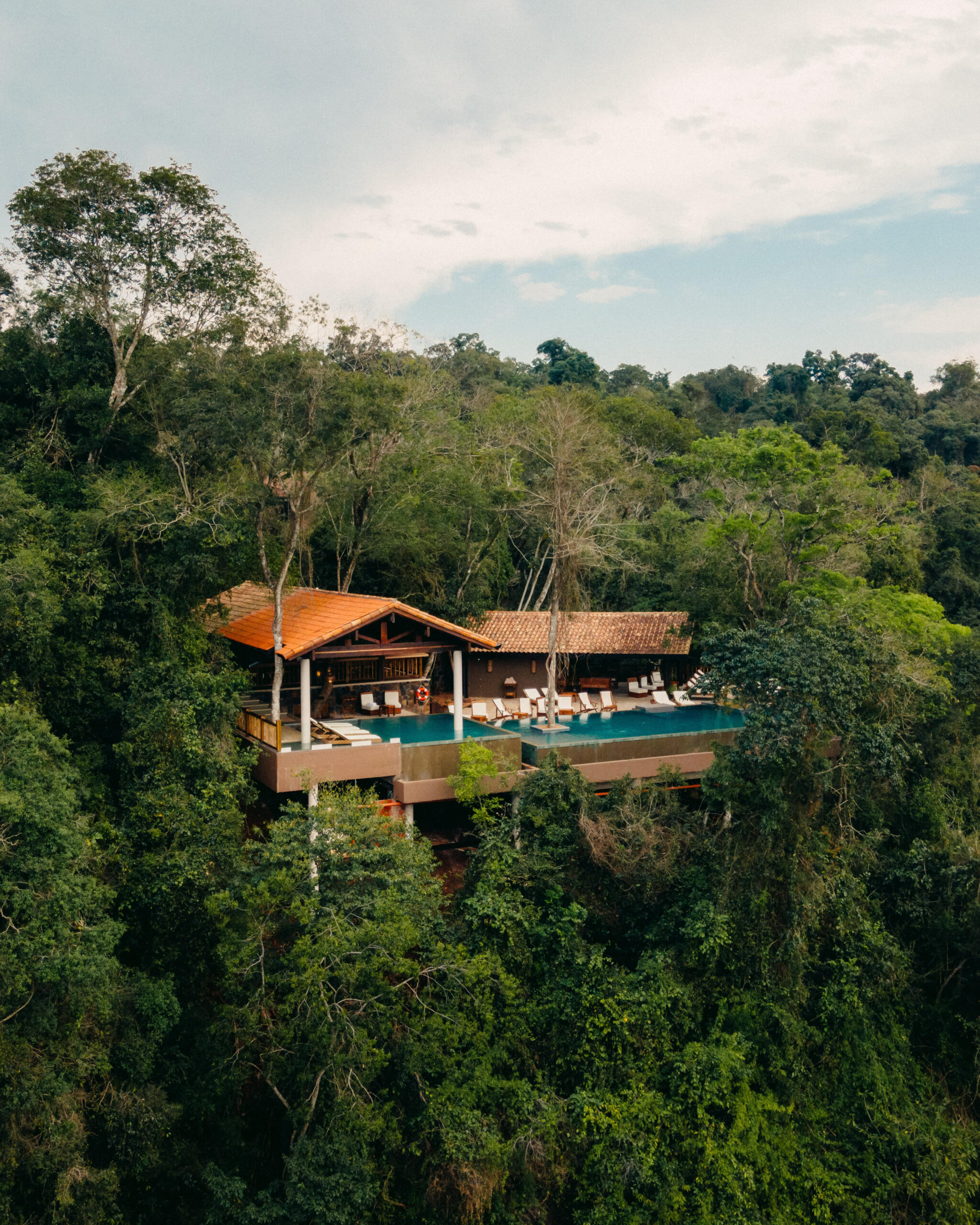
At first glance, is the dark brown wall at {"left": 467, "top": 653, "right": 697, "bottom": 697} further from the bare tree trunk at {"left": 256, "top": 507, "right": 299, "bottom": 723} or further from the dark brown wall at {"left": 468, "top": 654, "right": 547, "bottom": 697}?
the bare tree trunk at {"left": 256, "top": 507, "right": 299, "bottom": 723}

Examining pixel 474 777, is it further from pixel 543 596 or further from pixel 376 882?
pixel 543 596

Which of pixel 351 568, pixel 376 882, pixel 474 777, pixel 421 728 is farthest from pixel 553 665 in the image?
pixel 376 882

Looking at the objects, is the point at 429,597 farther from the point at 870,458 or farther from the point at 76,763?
the point at 870,458

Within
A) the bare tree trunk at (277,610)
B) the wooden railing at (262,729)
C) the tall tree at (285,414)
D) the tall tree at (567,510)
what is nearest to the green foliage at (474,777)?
the wooden railing at (262,729)

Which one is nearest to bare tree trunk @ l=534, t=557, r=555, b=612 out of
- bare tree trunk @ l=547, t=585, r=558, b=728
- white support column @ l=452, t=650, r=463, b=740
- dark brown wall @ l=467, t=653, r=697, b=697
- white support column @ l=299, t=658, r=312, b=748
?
dark brown wall @ l=467, t=653, r=697, b=697

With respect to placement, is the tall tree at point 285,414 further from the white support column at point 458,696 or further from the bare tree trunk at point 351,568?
the bare tree trunk at point 351,568
